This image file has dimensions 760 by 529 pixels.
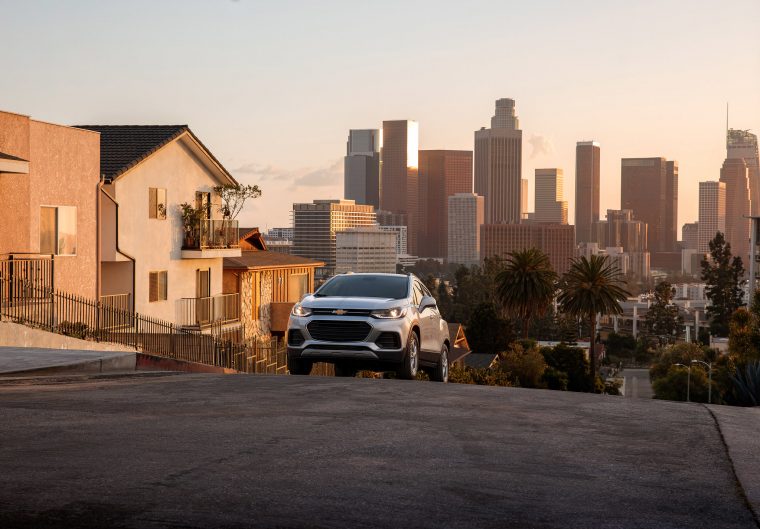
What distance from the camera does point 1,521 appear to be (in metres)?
6.32

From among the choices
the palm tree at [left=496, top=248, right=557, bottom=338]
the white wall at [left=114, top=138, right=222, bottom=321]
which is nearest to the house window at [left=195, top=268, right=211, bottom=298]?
the white wall at [left=114, top=138, right=222, bottom=321]

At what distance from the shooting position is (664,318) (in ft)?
517

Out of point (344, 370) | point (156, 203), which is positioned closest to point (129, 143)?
point (156, 203)

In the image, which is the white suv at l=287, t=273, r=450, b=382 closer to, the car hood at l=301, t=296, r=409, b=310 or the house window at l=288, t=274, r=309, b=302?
the car hood at l=301, t=296, r=409, b=310

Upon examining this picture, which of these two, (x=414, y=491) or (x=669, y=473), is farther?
(x=669, y=473)

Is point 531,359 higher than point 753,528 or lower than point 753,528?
lower

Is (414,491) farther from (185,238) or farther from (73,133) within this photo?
(185,238)

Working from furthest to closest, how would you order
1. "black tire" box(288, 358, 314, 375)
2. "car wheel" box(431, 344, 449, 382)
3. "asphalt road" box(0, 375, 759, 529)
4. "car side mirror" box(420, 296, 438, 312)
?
"car wheel" box(431, 344, 449, 382)
"car side mirror" box(420, 296, 438, 312)
"black tire" box(288, 358, 314, 375)
"asphalt road" box(0, 375, 759, 529)

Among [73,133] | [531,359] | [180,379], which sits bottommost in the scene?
[531,359]

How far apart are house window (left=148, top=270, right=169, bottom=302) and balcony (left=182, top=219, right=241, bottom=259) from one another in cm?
155

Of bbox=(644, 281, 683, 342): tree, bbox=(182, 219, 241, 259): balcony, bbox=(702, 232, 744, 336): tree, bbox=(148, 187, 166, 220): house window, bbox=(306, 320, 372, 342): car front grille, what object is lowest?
bbox=(644, 281, 683, 342): tree

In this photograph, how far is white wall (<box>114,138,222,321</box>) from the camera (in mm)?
36688

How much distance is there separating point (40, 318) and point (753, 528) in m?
21.5

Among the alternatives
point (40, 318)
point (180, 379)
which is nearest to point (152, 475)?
point (180, 379)
